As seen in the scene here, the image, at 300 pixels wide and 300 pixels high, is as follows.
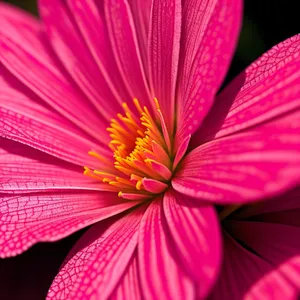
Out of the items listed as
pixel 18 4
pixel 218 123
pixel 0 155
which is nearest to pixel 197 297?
pixel 218 123

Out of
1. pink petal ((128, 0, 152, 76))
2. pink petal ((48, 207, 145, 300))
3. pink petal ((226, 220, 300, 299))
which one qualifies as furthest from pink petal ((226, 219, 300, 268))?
pink petal ((128, 0, 152, 76))

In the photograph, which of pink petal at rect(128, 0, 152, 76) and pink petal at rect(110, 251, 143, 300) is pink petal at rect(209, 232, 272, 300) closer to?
pink petal at rect(110, 251, 143, 300)

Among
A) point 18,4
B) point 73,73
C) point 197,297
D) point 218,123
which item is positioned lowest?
point 197,297

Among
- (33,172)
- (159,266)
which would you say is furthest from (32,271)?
(159,266)

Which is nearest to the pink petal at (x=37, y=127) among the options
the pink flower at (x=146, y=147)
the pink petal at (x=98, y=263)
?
the pink flower at (x=146, y=147)

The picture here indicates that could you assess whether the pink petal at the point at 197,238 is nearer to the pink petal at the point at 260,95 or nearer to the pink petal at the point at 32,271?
the pink petal at the point at 260,95

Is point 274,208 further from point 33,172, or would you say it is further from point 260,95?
point 33,172

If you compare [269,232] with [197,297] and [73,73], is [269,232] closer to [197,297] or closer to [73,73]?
[197,297]
